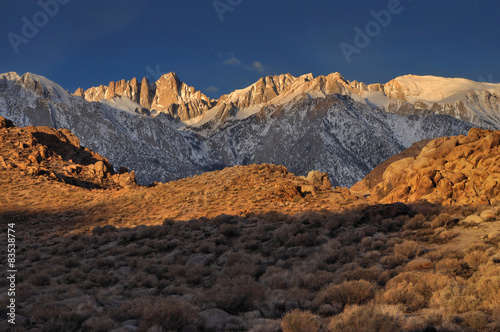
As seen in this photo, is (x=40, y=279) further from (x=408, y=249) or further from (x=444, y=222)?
(x=444, y=222)

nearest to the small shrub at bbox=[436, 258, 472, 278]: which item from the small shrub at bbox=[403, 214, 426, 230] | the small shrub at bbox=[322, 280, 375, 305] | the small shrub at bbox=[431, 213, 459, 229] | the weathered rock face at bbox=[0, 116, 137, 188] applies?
the small shrub at bbox=[322, 280, 375, 305]

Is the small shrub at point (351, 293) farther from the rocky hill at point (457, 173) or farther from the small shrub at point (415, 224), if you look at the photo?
the rocky hill at point (457, 173)

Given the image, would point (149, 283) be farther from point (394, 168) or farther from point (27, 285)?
point (394, 168)

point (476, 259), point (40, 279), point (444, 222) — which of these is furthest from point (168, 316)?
point (444, 222)

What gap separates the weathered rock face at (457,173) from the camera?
827 inches

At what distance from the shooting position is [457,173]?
23.0m

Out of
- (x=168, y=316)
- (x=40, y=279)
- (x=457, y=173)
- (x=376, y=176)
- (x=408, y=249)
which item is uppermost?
(x=376, y=176)

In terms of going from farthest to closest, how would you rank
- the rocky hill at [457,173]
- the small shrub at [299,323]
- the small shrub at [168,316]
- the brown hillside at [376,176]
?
the brown hillside at [376,176] < the rocky hill at [457,173] < the small shrub at [168,316] < the small shrub at [299,323]

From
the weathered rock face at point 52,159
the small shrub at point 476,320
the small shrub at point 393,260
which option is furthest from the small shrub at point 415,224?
the weathered rock face at point 52,159

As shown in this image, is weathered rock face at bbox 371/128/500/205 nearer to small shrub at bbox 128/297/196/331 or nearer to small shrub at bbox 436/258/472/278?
small shrub at bbox 436/258/472/278

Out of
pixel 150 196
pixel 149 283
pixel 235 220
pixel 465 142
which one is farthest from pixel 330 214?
pixel 150 196

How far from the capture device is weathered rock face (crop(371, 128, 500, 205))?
827 inches

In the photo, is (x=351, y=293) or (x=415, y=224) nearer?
(x=351, y=293)

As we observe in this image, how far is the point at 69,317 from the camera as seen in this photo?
8.20 meters
